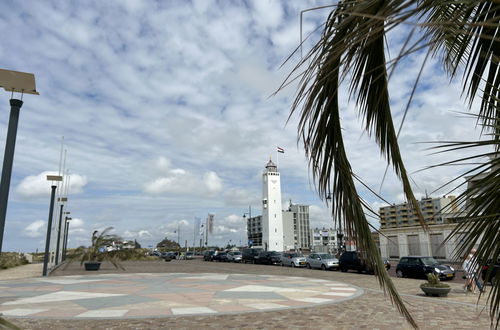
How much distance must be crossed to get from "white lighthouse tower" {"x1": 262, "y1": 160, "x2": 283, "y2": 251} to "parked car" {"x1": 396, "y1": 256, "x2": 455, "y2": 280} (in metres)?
59.3

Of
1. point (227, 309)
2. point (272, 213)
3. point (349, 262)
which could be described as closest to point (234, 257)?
point (349, 262)

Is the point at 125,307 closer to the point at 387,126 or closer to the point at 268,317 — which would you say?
the point at 268,317

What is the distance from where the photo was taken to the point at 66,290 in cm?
1355

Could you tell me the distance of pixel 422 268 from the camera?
64.5 ft

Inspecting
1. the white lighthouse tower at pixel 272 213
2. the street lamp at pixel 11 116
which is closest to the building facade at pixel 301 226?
the white lighthouse tower at pixel 272 213

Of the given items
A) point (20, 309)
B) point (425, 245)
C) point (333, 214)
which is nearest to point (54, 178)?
point (20, 309)

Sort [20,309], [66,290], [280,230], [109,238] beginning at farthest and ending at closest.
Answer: [280,230] < [109,238] < [66,290] < [20,309]

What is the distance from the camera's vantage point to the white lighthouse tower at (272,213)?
7994 centimetres

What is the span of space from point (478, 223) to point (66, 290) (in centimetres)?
1480

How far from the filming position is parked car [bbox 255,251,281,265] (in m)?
37.2

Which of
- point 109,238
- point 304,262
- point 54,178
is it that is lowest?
point 304,262

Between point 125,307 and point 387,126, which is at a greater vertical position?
point 387,126

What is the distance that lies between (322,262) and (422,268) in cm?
1030

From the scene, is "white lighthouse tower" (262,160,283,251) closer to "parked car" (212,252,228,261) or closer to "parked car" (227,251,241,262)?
"parked car" (212,252,228,261)
